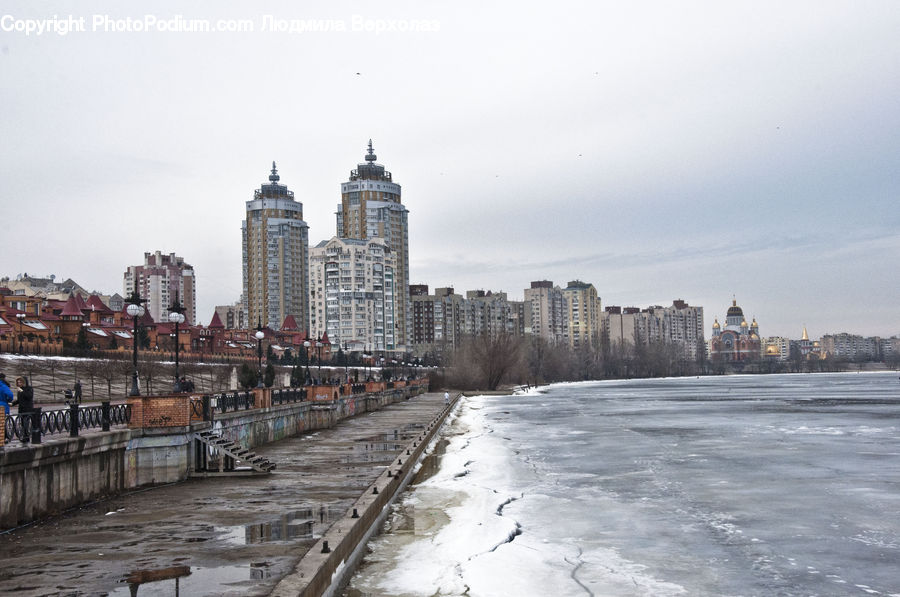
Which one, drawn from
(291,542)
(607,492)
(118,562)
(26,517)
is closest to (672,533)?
(607,492)

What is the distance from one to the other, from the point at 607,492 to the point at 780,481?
5.16m

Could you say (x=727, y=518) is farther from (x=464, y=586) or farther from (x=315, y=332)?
(x=315, y=332)

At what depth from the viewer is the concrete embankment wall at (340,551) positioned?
991cm

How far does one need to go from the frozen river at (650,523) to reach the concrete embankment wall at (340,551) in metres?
0.30

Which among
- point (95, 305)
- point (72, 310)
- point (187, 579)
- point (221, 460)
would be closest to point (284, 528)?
point (187, 579)

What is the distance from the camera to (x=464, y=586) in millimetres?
11727

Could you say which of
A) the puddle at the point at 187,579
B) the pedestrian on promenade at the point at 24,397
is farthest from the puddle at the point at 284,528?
the pedestrian on promenade at the point at 24,397

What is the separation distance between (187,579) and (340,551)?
2100 millimetres

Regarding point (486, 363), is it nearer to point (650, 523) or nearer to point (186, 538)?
point (650, 523)

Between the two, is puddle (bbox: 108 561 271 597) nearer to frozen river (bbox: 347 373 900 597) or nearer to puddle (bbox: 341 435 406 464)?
frozen river (bbox: 347 373 900 597)

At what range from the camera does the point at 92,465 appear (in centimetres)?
1772

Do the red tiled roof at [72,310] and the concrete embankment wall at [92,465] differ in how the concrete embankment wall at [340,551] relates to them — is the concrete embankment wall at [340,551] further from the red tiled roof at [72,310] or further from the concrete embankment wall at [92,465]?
the red tiled roof at [72,310]

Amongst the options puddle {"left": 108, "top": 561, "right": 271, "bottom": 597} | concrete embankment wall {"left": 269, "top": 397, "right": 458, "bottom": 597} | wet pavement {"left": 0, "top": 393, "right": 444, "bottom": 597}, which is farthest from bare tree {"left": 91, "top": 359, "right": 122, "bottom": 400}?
puddle {"left": 108, "top": 561, "right": 271, "bottom": 597}

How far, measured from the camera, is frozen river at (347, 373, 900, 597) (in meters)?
12.2
